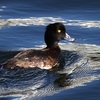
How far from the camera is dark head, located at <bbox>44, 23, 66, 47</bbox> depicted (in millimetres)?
12219

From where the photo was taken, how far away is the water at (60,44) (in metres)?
9.97

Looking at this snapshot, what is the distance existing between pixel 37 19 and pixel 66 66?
11.8ft

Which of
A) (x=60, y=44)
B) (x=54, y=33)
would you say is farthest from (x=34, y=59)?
(x=60, y=44)

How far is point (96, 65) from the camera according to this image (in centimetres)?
1172

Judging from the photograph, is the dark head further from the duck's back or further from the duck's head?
the duck's back

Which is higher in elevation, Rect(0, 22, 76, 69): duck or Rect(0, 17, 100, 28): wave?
Rect(0, 17, 100, 28): wave

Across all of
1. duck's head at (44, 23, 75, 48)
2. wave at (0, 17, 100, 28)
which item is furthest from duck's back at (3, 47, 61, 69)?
wave at (0, 17, 100, 28)

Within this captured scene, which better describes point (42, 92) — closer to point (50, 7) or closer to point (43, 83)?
point (43, 83)

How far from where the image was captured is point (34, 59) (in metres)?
11.5

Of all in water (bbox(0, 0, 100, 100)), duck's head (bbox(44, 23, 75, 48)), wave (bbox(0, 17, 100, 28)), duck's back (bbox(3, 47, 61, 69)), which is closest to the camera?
water (bbox(0, 0, 100, 100))

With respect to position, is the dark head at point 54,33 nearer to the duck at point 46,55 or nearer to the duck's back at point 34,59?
the duck at point 46,55

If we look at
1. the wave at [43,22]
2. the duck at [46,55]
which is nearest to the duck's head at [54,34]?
the duck at [46,55]

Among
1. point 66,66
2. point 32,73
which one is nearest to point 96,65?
point 66,66

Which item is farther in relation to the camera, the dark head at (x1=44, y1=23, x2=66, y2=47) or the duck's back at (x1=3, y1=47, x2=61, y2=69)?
the dark head at (x1=44, y1=23, x2=66, y2=47)
